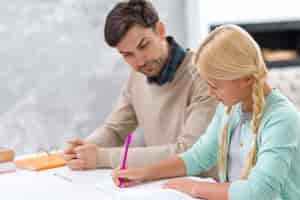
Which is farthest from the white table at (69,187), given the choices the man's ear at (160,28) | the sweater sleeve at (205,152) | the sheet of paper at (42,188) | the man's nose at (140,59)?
the man's ear at (160,28)

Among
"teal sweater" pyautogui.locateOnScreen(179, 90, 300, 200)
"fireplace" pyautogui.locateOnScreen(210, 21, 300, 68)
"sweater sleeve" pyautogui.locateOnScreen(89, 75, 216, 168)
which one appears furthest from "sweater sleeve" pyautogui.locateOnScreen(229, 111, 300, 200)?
"fireplace" pyautogui.locateOnScreen(210, 21, 300, 68)

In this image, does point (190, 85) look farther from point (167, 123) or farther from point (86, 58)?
point (86, 58)

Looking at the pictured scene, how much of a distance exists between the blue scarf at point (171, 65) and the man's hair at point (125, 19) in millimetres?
144

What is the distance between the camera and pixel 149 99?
6.89 ft

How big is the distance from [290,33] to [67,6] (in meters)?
2.10

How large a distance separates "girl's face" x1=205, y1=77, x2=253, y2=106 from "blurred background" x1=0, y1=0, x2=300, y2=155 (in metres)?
1.07

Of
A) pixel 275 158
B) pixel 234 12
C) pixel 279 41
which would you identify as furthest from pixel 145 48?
pixel 279 41

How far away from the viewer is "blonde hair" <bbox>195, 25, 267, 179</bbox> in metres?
1.32

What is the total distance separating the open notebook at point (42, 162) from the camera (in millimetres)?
1820

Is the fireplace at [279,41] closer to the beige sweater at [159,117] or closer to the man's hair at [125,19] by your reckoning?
the beige sweater at [159,117]

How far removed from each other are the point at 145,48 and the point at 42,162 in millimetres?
505

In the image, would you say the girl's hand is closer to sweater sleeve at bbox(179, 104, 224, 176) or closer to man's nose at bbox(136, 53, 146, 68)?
sweater sleeve at bbox(179, 104, 224, 176)

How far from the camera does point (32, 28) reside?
225 centimetres

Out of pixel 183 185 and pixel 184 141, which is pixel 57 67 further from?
pixel 183 185
